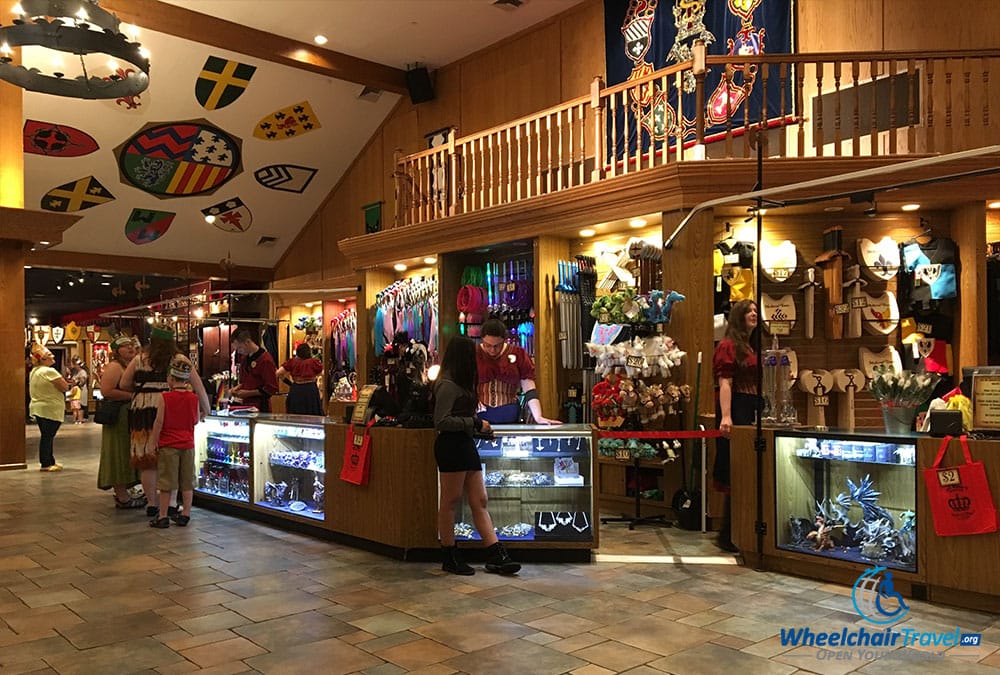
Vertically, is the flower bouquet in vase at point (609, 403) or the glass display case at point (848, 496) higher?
the flower bouquet in vase at point (609, 403)

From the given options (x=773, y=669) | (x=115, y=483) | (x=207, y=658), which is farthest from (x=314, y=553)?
(x=773, y=669)

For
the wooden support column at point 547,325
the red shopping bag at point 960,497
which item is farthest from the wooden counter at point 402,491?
the red shopping bag at point 960,497

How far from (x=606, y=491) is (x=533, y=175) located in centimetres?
359

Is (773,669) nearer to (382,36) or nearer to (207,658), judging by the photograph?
(207,658)

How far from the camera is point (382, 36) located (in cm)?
1157

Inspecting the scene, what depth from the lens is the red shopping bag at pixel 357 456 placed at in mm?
5234

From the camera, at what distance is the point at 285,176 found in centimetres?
1370

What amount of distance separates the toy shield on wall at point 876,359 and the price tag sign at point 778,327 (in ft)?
2.19

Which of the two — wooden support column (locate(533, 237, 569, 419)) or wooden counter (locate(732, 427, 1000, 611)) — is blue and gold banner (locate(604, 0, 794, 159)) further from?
wooden counter (locate(732, 427, 1000, 611))

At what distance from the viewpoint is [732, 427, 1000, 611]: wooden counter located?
3.89m

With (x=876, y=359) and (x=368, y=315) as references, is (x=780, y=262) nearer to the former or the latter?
(x=876, y=359)

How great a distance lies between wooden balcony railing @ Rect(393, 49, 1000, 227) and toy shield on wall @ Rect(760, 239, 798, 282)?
78 centimetres

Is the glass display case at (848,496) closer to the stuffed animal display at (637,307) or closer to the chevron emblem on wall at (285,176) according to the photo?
the stuffed animal display at (637,307)

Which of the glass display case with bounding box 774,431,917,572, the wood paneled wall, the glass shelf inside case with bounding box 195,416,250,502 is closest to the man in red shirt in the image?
the glass shelf inside case with bounding box 195,416,250,502
